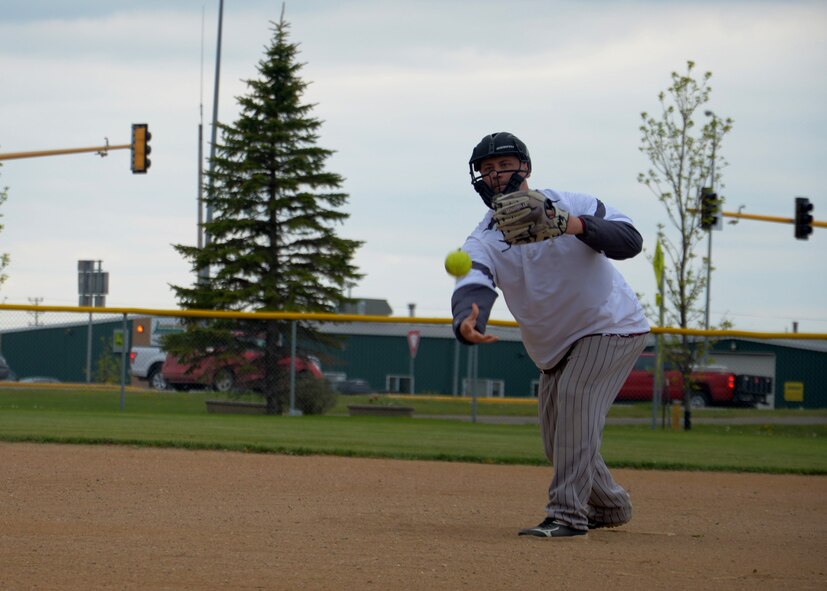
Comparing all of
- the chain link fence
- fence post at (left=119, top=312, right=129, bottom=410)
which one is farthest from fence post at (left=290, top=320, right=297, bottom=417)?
fence post at (left=119, top=312, right=129, bottom=410)

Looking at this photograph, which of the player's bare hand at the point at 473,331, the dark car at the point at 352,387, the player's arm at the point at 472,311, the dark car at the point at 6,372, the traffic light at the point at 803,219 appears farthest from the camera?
the traffic light at the point at 803,219

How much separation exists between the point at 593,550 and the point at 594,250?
1.45 metres

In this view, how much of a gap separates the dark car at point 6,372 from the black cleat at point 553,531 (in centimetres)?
1381

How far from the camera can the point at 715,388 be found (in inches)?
846

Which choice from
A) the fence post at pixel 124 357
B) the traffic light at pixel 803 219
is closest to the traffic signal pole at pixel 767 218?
the traffic light at pixel 803 219

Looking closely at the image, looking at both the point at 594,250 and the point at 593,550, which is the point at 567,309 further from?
the point at 593,550

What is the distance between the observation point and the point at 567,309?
577cm

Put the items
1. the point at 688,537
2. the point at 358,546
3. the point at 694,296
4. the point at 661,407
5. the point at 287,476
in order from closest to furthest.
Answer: the point at 358,546
the point at 688,537
the point at 287,476
the point at 661,407
the point at 694,296

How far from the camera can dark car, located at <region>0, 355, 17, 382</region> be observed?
58.2 ft

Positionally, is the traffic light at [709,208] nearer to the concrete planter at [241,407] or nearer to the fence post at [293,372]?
the fence post at [293,372]

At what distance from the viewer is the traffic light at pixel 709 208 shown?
20922 mm

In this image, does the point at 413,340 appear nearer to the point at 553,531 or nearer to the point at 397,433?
the point at 397,433

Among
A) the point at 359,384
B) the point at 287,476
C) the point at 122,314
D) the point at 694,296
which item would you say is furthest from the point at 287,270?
the point at 287,476

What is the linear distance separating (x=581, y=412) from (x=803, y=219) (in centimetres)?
2021
